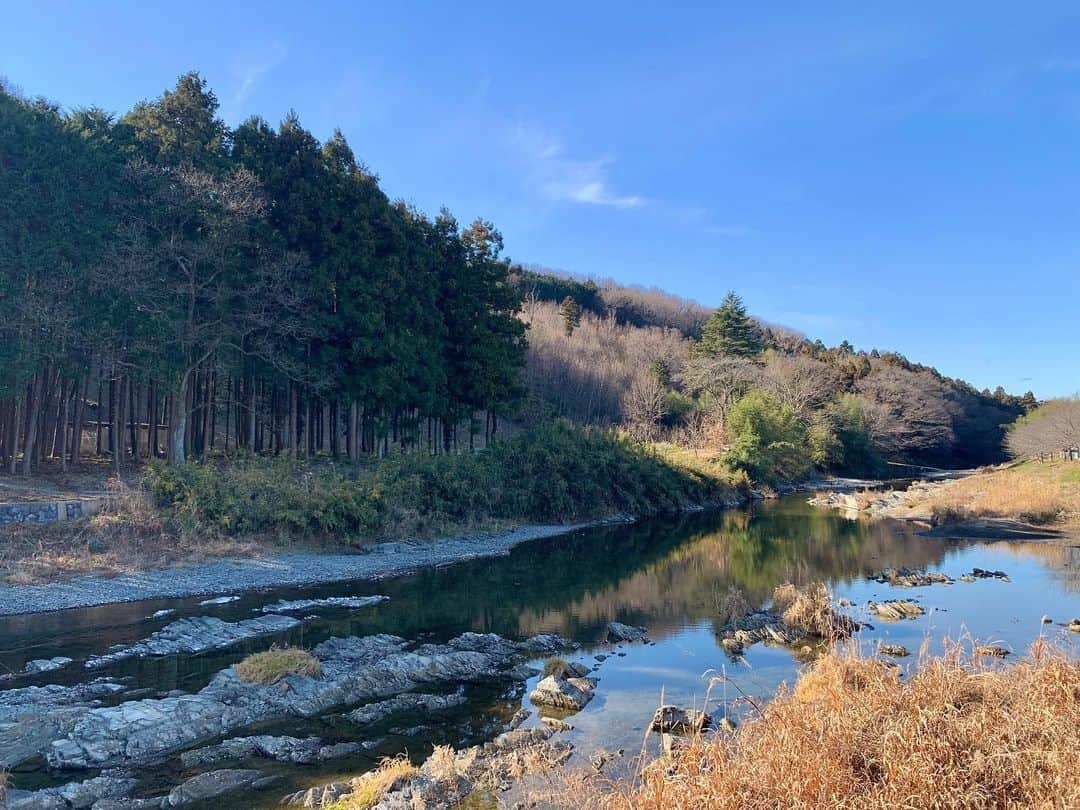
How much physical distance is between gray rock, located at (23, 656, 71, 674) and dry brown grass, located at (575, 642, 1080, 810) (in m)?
8.94

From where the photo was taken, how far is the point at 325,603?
576 inches

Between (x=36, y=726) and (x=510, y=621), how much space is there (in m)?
7.89

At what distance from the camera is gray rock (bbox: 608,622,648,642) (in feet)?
40.5

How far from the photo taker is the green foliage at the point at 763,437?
132 feet

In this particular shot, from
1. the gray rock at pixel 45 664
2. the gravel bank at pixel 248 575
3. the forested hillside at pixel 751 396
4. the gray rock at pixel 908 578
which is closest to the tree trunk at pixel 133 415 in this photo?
the gravel bank at pixel 248 575

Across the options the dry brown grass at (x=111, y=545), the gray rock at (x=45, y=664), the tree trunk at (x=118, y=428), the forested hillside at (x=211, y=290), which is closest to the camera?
the gray rock at (x=45, y=664)

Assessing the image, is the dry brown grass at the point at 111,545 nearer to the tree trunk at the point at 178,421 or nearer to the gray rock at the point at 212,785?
the tree trunk at the point at 178,421

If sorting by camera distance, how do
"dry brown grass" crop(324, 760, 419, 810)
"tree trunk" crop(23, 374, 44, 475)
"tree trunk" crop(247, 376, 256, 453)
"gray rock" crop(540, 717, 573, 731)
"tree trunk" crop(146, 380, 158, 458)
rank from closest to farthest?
1. "dry brown grass" crop(324, 760, 419, 810)
2. "gray rock" crop(540, 717, 573, 731)
3. "tree trunk" crop(23, 374, 44, 475)
4. "tree trunk" crop(146, 380, 158, 458)
5. "tree trunk" crop(247, 376, 256, 453)

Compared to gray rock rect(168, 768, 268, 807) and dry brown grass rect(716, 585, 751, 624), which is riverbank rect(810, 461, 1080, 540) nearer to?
dry brown grass rect(716, 585, 751, 624)

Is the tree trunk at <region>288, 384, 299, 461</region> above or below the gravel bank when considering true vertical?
above

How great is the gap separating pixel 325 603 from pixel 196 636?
3.35 m

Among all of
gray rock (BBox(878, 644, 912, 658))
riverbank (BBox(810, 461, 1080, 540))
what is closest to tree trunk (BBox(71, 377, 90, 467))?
gray rock (BBox(878, 644, 912, 658))

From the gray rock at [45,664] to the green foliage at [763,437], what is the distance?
34678mm

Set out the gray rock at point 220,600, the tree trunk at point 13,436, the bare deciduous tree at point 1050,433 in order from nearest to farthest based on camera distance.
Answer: the gray rock at point 220,600 < the tree trunk at point 13,436 < the bare deciduous tree at point 1050,433
